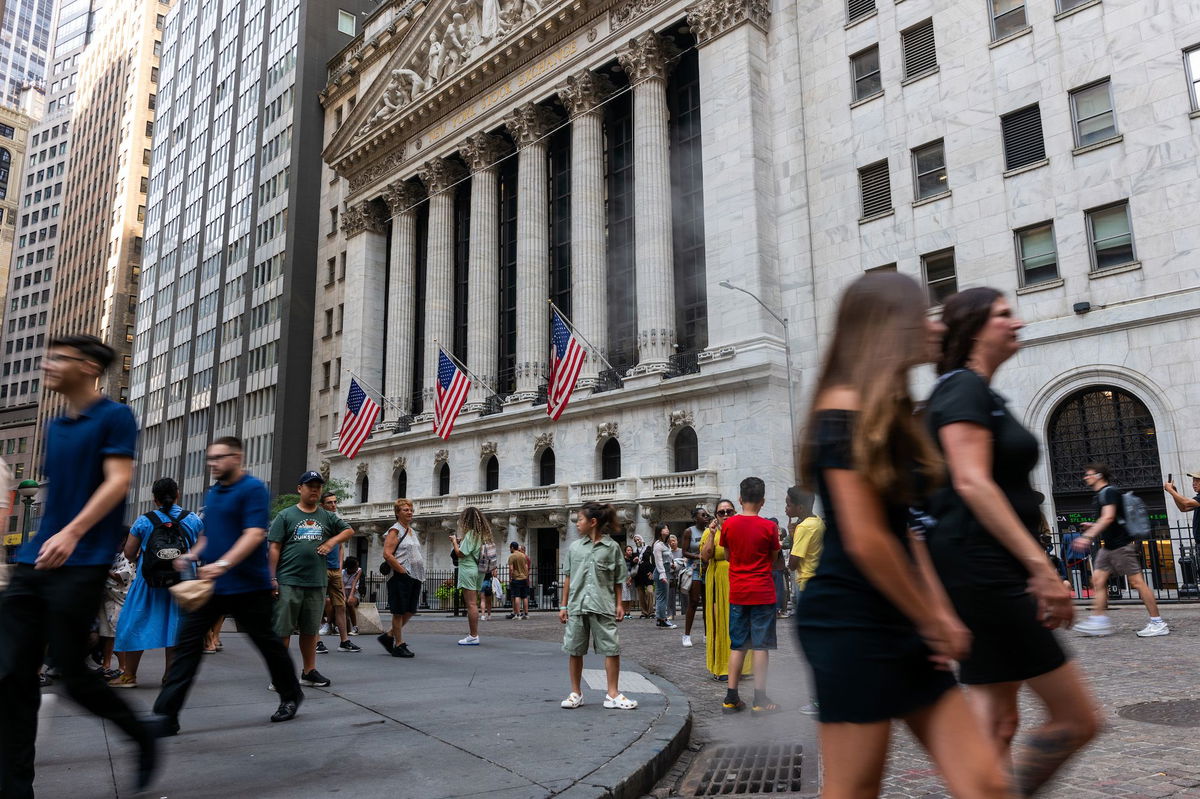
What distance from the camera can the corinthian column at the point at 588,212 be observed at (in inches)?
1267

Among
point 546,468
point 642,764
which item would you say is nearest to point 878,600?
point 642,764

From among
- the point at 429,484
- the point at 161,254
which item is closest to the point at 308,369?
the point at 429,484

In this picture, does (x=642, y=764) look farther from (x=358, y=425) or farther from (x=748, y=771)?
(x=358, y=425)

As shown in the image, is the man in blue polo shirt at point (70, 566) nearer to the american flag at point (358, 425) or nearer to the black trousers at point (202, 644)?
the black trousers at point (202, 644)

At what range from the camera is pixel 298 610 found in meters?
8.09

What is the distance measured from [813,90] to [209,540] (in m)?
26.4

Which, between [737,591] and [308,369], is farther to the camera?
[308,369]

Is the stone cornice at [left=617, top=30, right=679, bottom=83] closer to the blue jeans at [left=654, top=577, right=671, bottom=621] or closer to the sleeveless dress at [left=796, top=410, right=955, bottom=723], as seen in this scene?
the blue jeans at [left=654, top=577, right=671, bottom=621]

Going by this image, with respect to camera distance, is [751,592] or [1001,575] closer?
[1001,575]

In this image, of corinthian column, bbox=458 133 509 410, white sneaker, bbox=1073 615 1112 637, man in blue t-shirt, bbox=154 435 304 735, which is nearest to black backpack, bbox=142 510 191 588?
man in blue t-shirt, bbox=154 435 304 735

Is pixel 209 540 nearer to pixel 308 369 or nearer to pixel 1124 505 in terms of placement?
pixel 1124 505

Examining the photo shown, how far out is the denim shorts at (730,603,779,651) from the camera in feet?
25.2

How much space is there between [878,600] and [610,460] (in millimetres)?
29051

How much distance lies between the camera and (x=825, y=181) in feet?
88.7
